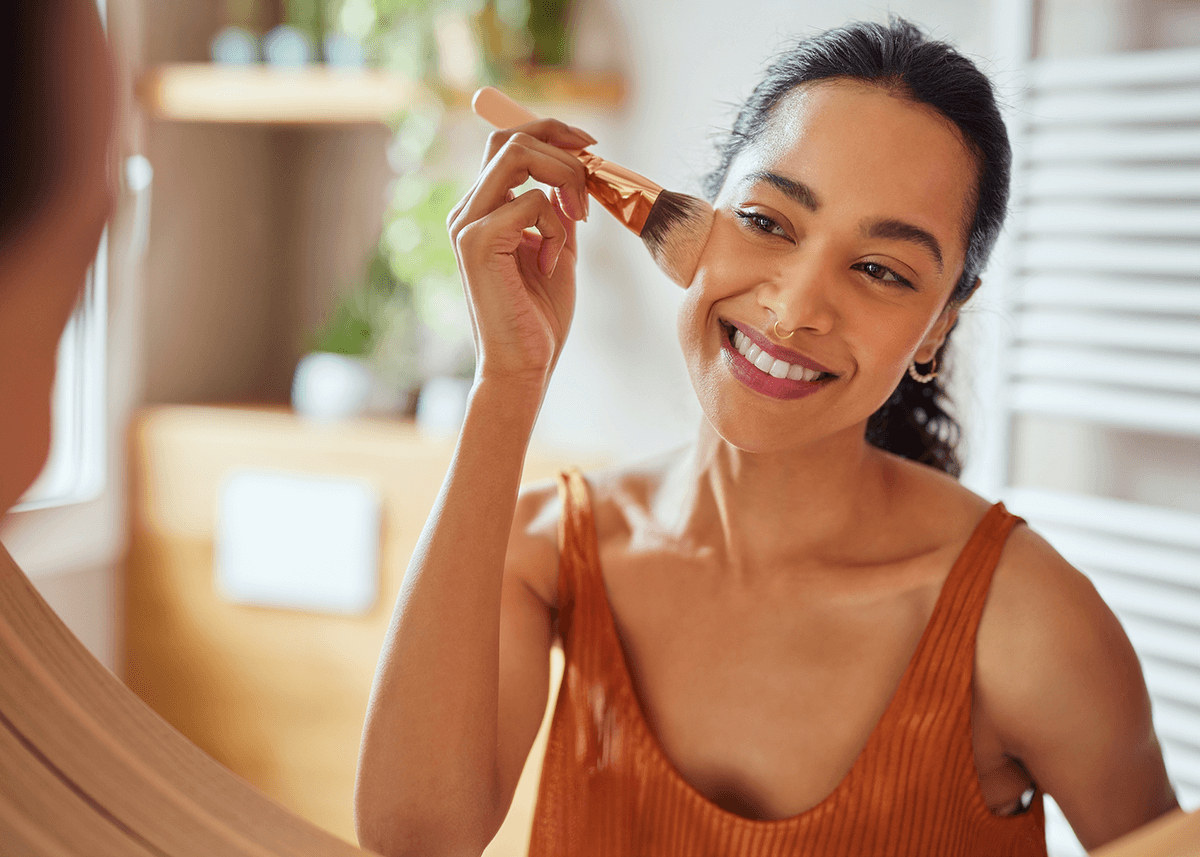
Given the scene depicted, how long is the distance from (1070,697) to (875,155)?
0.33 metres

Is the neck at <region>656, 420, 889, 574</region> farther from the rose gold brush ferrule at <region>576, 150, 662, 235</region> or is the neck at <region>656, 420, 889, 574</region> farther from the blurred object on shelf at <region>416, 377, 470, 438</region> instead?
the blurred object on shelf at <region>416, 377, 470, 438</region>

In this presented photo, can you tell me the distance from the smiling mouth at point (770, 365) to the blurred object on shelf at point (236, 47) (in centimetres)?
128

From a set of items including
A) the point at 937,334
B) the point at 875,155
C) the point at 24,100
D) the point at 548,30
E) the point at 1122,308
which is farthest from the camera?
the point at 548,30

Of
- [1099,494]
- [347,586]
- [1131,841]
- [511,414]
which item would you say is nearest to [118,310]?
[347,586]

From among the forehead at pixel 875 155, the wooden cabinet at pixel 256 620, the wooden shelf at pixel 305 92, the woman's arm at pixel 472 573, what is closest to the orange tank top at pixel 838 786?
the woman's arm at pixel 472 573

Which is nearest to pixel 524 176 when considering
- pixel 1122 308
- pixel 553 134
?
pixel 553 134

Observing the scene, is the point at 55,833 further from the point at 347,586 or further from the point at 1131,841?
the point at 347,586

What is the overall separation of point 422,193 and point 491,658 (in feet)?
3.48

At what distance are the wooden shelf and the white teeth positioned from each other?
918mm

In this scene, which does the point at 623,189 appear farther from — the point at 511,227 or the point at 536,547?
the point at 536,547

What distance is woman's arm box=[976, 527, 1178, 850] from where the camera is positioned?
57cm

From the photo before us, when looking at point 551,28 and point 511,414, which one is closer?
point 511,414

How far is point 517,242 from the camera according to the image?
1.79 feet

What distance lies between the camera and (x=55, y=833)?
0.77ft
